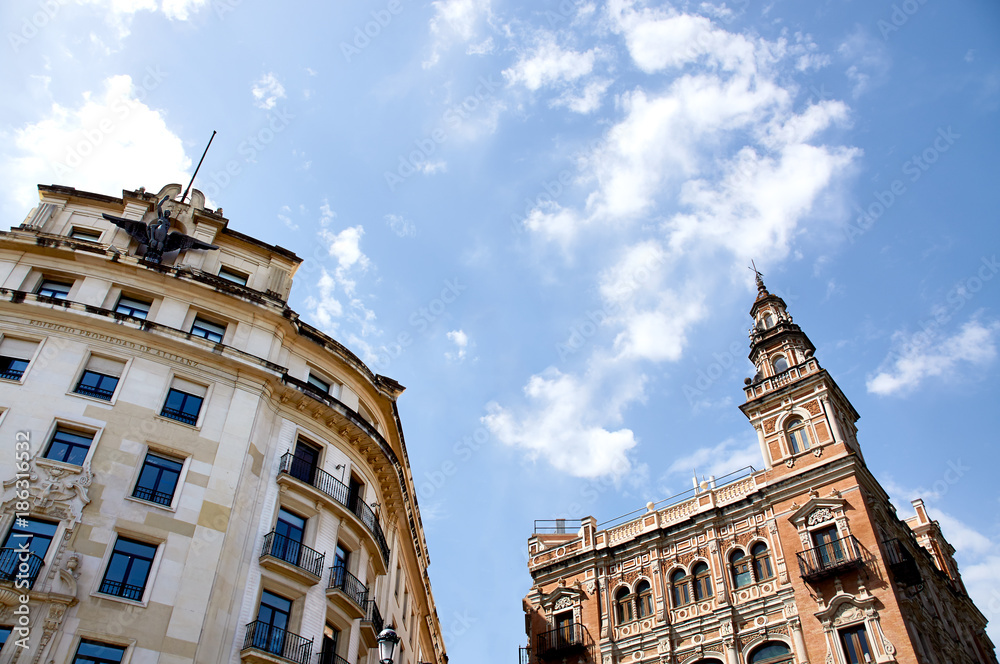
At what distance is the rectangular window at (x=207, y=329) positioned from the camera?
31175 mm

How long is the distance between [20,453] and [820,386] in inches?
1373

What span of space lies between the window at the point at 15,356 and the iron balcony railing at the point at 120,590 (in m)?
9.16

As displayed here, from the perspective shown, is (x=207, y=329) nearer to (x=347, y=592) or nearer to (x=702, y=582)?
(x=347, y=592)

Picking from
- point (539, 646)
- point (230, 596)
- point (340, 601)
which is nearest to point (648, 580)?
point (539, 646)

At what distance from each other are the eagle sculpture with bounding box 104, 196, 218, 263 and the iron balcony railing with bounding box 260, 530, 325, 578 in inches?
551

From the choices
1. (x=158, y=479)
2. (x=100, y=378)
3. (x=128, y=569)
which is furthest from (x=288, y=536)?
(x=100, y=378)

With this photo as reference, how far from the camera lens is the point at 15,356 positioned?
27.5 meters

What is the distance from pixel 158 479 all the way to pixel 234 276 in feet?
39.5

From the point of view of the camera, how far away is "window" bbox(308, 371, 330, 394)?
111 ft

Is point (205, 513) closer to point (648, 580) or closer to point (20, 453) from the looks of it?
point (20, 453)

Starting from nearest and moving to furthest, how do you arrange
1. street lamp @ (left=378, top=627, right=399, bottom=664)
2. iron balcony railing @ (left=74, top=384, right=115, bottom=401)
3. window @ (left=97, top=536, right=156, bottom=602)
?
street lamp @ (left=378, top=627, right=399, bottom=664) → window @ (left=97, top=536, right=156, bottom=602) → iron balcony railing @ (left=74, top=384, right=115, bottom=401)

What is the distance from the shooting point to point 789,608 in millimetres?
31578

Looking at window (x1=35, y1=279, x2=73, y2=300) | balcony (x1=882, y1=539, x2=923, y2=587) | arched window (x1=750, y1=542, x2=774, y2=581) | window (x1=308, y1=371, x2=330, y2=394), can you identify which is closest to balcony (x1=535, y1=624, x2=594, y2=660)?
arched window (x1=750, y1=542, x2=774, y2=581)

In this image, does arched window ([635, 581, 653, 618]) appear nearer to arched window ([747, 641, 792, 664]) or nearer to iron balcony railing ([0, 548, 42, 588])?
arched window ([747, 641, 792, 664])
